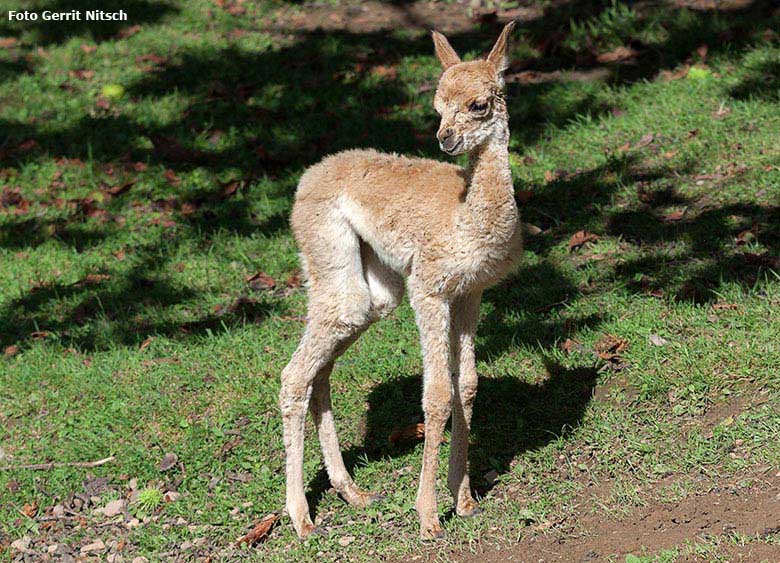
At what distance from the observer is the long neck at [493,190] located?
5.00 metres

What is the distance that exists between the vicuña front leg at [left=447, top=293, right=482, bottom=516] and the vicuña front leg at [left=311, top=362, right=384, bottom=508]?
57cm

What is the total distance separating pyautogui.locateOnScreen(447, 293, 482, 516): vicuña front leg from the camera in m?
5.45

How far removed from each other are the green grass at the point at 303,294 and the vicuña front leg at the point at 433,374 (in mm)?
429

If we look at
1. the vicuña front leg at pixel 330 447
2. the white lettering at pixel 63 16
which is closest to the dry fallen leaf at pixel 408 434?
Result: the vicuña front leg at pixel 330 447

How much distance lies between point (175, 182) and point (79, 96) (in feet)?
7.44

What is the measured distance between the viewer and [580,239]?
7855mm

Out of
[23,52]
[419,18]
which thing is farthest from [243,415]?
[23,52]

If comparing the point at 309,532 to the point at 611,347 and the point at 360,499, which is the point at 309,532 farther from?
the point at 611,347

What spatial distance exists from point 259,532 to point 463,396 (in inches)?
53.8

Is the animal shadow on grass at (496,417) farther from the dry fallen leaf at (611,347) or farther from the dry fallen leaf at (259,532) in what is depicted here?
the dry fallen leaf at (259,532)

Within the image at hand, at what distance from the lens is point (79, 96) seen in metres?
11.2

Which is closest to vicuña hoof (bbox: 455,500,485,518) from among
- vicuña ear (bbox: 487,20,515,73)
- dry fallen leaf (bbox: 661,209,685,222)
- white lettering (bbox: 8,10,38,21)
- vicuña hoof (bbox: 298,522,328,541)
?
vicuña hoof (bbox: 298,522,328,541)

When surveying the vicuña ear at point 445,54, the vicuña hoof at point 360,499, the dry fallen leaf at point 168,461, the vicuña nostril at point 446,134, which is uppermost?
the vicuña ear at point 445,54

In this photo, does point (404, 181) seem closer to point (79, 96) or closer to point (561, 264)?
point (561, 264)
